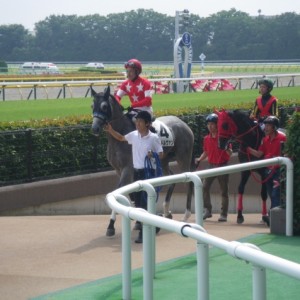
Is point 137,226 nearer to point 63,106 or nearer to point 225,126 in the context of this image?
point 225,126

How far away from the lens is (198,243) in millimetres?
5129

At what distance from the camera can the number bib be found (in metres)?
11.0

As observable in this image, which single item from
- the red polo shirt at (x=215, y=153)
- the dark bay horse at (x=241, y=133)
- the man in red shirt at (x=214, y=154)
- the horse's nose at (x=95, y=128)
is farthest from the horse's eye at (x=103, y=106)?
the red polo shirt at (x=215, y=153)

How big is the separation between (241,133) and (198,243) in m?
6.48

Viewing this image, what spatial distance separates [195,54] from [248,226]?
87078 mm

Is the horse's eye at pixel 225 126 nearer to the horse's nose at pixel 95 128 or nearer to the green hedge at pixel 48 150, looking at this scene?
the green hedge at pixel 48 150

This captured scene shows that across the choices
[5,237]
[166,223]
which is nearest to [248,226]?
[5,237]

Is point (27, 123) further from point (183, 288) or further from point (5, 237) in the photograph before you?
point (183, 288)

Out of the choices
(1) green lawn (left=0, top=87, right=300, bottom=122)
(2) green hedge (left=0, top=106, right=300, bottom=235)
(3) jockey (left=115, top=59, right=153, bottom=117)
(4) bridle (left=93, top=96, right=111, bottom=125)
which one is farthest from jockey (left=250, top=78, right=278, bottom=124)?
(1) green lawn (left=0, top=87, right=300, bottom=122)

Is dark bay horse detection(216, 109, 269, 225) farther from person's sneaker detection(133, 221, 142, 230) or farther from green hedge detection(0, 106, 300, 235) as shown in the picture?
person's sneaker detection(133, 221, 142, 230)

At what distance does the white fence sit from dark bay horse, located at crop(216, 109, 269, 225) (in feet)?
7.86

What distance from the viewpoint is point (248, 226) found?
430 inches

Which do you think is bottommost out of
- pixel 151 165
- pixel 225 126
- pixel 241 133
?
pixel 151 165

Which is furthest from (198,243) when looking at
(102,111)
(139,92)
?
(139,92)
